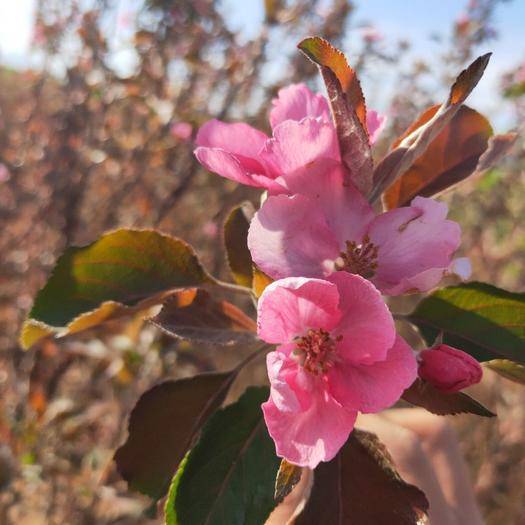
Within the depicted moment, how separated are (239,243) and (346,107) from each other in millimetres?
339

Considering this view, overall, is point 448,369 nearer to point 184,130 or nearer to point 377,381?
point 377,381

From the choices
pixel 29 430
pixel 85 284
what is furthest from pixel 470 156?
pixel 29 430

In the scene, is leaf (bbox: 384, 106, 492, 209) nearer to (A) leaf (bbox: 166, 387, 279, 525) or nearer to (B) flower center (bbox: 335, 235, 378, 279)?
(B) flower center (bbox: 335, 235, 378, 279)

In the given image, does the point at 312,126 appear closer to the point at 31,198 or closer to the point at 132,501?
the point at 132,501

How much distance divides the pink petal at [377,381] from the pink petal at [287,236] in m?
0.11

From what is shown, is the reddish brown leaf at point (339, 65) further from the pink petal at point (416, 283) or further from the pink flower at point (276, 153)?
the pink petal at point (416, 283)

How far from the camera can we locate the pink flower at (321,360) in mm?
577

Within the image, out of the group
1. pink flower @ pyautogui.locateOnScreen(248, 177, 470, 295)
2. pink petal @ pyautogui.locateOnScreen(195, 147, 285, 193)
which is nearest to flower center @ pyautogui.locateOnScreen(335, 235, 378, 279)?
pink flower @ pyautogui.locateOnScreen(248, 177, 470, 295)

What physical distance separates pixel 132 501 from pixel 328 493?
46.3 inches

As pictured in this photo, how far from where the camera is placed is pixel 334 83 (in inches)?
23.5

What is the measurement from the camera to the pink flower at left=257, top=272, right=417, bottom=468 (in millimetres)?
577

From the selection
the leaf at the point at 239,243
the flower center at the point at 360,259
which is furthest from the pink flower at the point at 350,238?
the leaf at the point at 239,243

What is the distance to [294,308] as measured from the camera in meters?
0.60

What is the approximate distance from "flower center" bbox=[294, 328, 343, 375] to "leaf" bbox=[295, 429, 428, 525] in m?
0.18
